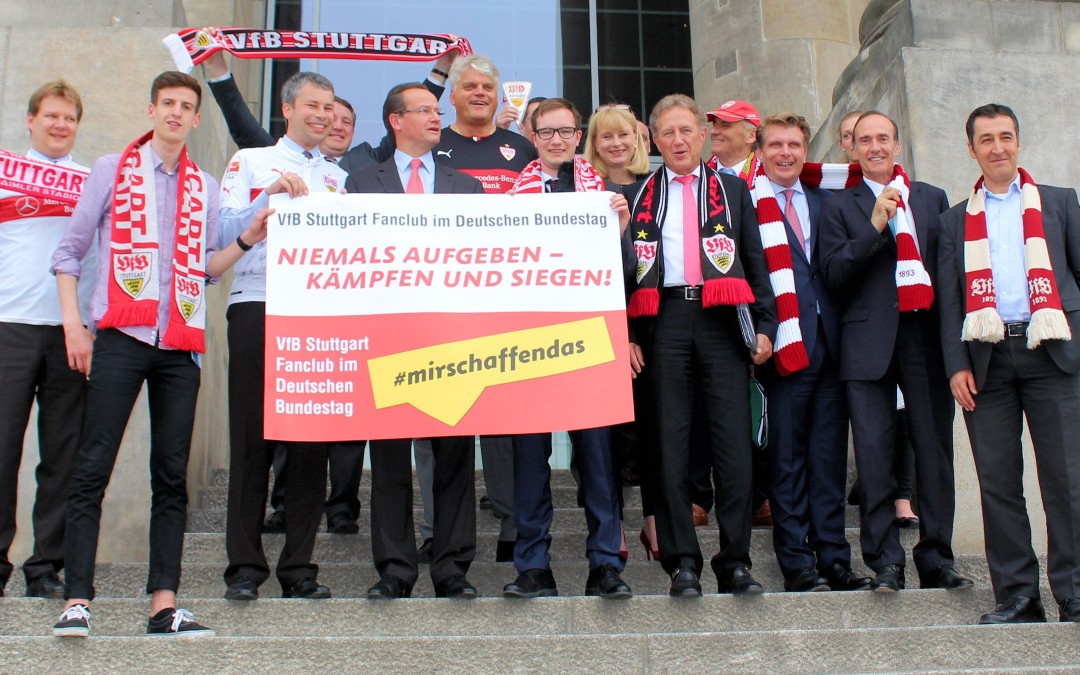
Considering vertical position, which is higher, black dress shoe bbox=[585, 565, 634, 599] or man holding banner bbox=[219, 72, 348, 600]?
man holding banner bbox=[219, 72, 348, 600]

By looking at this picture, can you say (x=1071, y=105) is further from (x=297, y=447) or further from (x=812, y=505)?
(x=297, y=447)

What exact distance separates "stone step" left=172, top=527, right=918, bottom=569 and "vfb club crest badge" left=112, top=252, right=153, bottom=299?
1.77 meters

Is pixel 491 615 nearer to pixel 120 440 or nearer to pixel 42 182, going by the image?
pixel 120 440

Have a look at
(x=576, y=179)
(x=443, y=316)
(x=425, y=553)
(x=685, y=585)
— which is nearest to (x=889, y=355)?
(x=685, y=585)

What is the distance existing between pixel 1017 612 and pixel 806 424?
1.26 metres

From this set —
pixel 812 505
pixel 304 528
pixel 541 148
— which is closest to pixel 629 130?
pixel 541 148

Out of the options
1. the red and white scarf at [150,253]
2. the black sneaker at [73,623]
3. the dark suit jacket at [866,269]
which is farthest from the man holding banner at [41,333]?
the dark suit jacket at [866,269]

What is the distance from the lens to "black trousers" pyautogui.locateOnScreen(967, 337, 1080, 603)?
5293 mm

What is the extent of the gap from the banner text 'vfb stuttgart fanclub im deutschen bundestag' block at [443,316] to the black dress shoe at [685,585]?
0.69 meters

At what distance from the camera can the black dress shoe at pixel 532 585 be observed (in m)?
5.09

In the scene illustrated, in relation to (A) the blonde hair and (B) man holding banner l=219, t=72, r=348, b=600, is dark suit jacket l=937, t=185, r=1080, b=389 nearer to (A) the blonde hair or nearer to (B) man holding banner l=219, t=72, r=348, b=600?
(A) the blonde hair

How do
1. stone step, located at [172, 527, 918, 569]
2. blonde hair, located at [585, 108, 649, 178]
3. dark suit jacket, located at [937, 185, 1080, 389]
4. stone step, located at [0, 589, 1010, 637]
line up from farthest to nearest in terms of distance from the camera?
stone step, located at [172, 527, 918, 569] < blonde hair, located at [585, 108, 649, 178] < dark suit jacket, located at [937, 185, 1080, 389] < stone step, located at [0, 589, 1010, 637]

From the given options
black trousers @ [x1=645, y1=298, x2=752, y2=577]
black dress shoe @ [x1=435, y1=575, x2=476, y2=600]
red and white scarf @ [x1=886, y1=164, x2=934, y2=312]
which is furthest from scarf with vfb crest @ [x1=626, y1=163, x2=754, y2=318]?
black dress shoe @ [x1=435, y1=575, x2=476, y2=600]

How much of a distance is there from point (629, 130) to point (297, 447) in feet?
7.17
